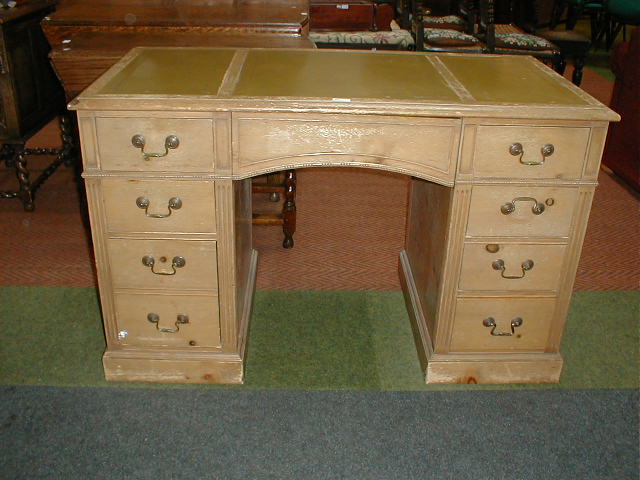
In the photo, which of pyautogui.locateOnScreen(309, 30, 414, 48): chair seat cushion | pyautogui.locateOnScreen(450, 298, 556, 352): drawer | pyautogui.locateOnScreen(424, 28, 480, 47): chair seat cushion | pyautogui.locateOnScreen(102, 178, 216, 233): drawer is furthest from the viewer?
pyautogui.locateOnScreen(424, 28, 480, 47): chair seat cushion

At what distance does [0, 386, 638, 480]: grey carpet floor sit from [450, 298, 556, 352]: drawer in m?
0.16

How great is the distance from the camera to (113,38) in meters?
3.10

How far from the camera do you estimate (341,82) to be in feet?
6.68

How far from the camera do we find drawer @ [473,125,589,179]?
1.89 metres

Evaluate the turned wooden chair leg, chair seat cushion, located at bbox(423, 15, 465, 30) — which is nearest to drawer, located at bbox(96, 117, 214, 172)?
the turned wooden chair leg

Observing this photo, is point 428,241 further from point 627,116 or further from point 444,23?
point 444,23

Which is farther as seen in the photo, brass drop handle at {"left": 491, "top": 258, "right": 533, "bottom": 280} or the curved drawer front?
brass drop handle at {"left": 491, "top": 258, "right": 533, "bottom": 280}

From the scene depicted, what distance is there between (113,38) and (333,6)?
243 centimetres

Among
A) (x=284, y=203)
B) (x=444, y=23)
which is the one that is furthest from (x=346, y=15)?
(x=284, y=203)

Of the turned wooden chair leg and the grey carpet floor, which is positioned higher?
the turned wooden chair leg

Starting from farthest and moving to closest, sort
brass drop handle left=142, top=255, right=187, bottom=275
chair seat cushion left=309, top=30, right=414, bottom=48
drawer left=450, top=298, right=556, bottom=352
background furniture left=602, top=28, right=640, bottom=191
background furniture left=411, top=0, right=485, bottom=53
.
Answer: background furniture left=411, top=0, right=485, bottom=53 < chair seat cushion left=309, top=30, right=414, bottom=48 < background furniture left=602, top=28, right=640, bottom=191 < drawer left=450, top=298, right=556, bottom=352 < brass drop handle left=142, top=255, right=187, bottom=275

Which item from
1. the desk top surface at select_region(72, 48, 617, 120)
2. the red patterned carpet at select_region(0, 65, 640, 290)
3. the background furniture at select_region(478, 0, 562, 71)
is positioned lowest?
the red patterned carpet at select_region(0, 65, 640, 290)

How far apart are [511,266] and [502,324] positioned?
0.22 meters

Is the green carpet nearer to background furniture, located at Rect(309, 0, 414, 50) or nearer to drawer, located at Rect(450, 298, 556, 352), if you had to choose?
drawer, located at Rect(450, 298, 556, 352)
